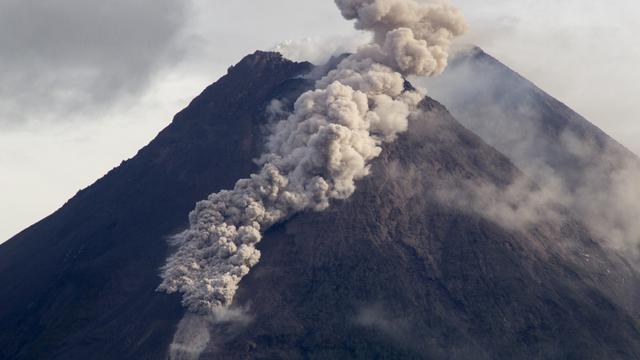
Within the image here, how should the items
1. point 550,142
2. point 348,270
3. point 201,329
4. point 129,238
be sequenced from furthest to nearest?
point 550,142 → point 129,238 → point 348,270 → point 201,329

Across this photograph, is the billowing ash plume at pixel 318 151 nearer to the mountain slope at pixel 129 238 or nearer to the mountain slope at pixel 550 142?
the mountain slope at pixel 129 238

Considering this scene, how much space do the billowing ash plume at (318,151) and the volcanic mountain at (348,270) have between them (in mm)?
1857

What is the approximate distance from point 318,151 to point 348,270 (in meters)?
12.5

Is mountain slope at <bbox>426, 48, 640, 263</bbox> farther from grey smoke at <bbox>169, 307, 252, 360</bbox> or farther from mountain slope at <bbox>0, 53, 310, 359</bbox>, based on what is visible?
grey smoke at <bbox>169, 307, 252, 360</bbox>

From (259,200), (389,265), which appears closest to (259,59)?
(259,200)

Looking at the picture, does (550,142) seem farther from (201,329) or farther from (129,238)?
(201,329)

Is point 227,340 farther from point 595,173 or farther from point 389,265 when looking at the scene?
point 595,173

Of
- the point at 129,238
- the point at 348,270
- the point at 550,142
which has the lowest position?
the point at 550,142

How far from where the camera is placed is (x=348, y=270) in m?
113

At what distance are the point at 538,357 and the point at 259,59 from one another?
186 ft

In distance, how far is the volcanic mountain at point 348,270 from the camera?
10631 centimetres

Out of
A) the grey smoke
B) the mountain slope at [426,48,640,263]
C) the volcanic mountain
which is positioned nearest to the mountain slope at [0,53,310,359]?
the volcanic mountain

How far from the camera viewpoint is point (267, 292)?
110 m

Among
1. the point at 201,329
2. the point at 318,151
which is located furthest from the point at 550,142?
the point at 201,329
